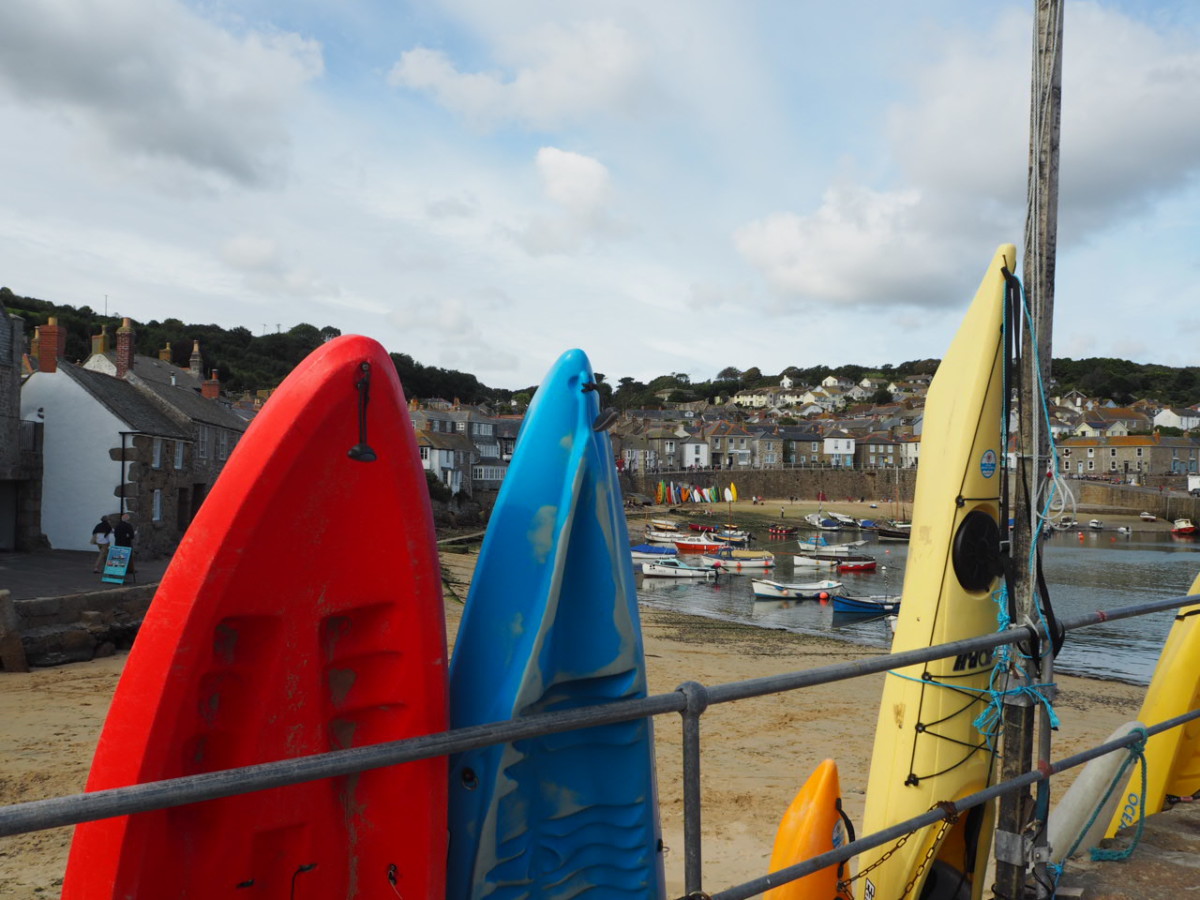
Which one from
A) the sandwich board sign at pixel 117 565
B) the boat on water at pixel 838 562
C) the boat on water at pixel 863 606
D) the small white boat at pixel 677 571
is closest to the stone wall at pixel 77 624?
the sandwich board sign at pixel 117 565

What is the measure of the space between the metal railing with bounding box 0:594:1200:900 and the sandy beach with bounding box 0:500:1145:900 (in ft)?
16.0

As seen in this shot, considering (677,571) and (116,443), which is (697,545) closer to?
(677,571)

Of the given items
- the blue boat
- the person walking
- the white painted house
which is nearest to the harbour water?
the blue boat

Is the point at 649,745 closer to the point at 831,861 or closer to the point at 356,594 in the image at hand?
the point at 831,861

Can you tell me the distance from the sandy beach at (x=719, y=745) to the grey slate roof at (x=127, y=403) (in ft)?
29.9

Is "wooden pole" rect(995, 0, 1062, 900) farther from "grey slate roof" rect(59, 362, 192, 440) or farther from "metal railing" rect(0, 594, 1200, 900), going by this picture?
"grey slate roof" rect(59, 362, 192, 440)

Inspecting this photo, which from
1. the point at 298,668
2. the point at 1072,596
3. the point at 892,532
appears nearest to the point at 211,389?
the point at 298,668

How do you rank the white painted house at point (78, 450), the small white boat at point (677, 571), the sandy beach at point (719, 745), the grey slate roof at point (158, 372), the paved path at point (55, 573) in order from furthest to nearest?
the small white boat at point (677, 571), the grey slate roof at point (158, 372), the white painted house at point (78, 450), the paved path at point (55, 573), the sandy beach at point (719, 745)

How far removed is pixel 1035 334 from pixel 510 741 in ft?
9.48

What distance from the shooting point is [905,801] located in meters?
4.43

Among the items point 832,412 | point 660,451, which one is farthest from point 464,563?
point 832,412

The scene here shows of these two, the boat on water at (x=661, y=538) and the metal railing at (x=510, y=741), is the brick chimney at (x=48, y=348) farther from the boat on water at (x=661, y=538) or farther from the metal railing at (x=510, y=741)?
the boat on water at (x=661, y=538)

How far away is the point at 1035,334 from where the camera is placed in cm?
370

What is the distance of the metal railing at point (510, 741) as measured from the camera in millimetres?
1416
